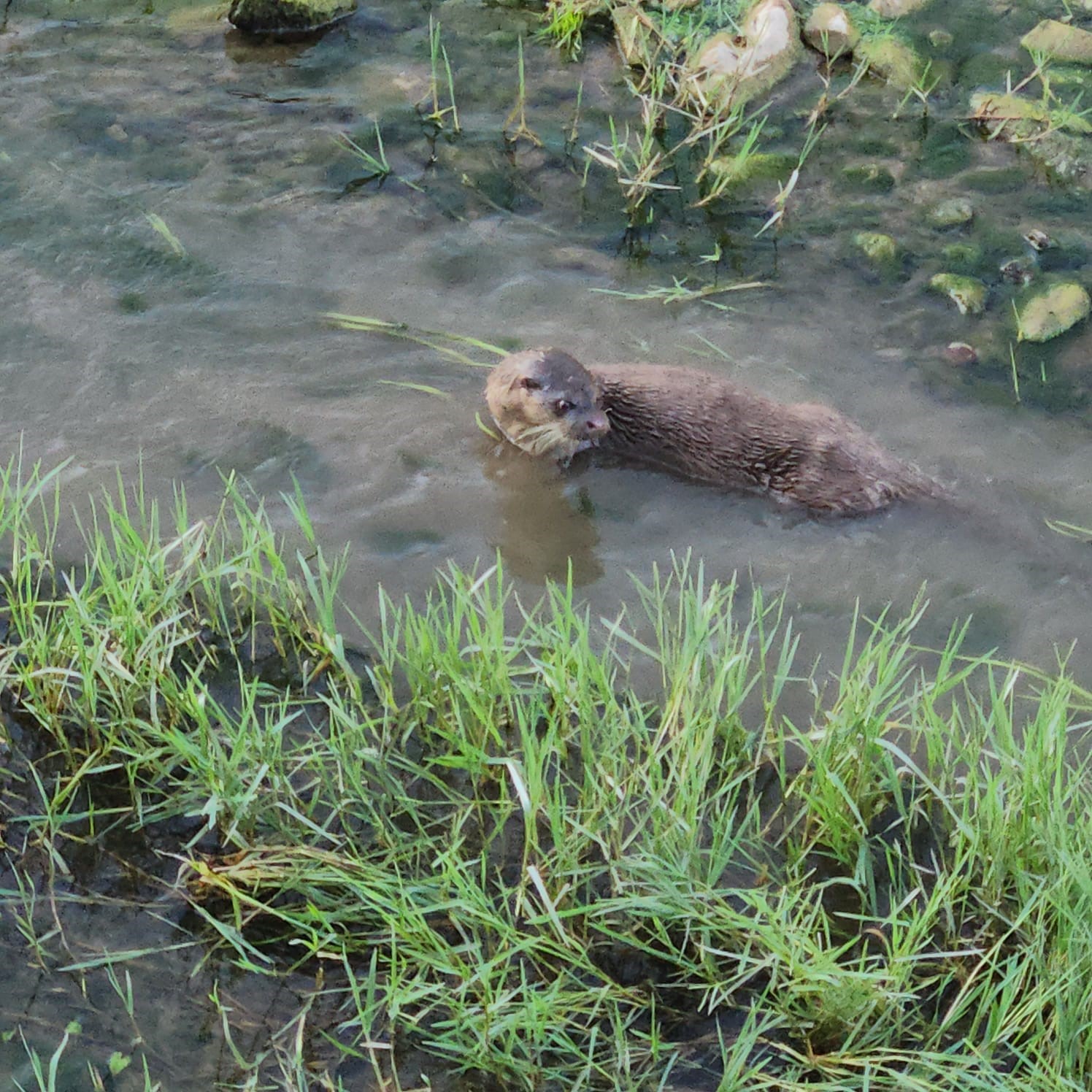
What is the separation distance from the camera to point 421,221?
199 inches

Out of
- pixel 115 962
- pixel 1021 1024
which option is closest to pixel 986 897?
pixel 1021 1024

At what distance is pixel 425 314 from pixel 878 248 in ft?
5.78

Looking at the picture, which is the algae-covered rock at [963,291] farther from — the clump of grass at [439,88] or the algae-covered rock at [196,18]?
the algae-covered rock at [196,18]

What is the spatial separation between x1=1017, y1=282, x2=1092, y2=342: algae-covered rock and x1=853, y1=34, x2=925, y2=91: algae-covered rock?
153cm

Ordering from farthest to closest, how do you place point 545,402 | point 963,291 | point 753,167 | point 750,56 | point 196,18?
1. point 196,18
2. point 750,56
3. point 753,167
4. point 963,291
5. point 545,402

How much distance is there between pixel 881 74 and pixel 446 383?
279 cm

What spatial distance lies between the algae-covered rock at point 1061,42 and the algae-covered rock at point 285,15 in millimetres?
3176

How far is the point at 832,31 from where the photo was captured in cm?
589

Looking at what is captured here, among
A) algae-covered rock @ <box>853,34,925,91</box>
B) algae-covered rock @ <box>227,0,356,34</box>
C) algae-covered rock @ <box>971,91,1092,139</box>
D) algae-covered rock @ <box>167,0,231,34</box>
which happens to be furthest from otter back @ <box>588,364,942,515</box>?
algae-covered rock @ <box>167,0,231,34</box>

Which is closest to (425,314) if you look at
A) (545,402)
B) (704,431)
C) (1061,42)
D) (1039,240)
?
(545,402)

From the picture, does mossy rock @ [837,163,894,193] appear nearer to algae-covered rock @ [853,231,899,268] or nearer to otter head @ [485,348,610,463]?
algae-covered rock @ [853,231,899,268]

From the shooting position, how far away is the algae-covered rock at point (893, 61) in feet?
18.9

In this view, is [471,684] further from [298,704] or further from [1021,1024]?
[1021,1024]

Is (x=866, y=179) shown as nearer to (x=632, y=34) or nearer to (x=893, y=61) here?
(x=893, y=61)
